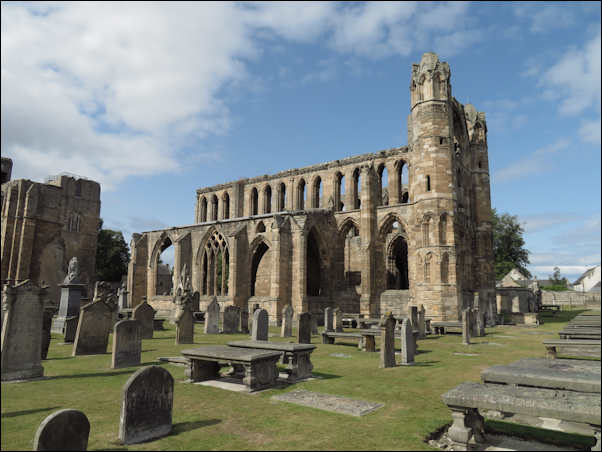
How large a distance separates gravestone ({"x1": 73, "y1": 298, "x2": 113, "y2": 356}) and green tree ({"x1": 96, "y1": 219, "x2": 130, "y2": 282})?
148ft

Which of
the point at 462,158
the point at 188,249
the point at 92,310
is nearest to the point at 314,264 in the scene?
the point at 188,249

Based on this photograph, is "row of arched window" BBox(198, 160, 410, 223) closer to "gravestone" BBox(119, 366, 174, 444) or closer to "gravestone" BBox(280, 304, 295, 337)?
"gravestone" BBox(280, 304, 295, 337)

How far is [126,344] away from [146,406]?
521cm

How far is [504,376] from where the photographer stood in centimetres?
561

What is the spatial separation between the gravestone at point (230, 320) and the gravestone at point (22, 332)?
11.3m

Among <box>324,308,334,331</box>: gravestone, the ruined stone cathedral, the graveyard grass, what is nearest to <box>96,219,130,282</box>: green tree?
the ruined stone cathedral

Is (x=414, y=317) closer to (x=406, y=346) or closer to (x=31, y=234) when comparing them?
(x=406, y=346)

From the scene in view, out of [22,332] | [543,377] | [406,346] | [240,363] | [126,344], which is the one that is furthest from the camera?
[406,346]

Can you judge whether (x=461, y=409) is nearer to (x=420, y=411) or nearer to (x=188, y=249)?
(x=420, y=411)

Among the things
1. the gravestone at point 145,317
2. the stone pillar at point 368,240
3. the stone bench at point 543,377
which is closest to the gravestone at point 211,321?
the gravestone at point 145,317

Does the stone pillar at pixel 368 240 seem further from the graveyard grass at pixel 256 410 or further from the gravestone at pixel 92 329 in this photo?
the gravestone at pixel 92 329

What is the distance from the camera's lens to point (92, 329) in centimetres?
1148

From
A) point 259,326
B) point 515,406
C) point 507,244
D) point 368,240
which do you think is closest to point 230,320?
point 259,326

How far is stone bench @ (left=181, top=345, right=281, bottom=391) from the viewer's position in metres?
7.64
